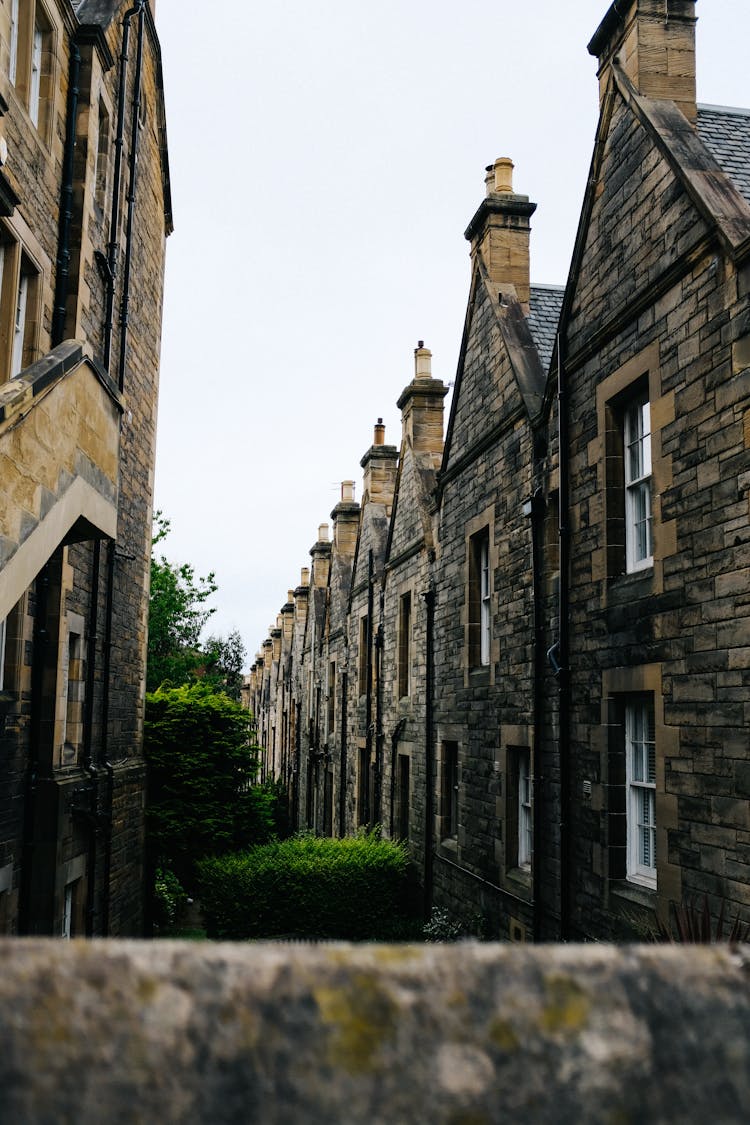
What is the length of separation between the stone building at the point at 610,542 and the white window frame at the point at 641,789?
0.03 m

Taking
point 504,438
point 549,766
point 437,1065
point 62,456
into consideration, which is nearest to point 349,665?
point 504,438

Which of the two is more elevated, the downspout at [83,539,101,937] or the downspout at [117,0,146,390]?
the downspout at [117,0,146,390]

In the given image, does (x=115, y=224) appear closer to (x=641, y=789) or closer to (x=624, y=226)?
(x=624, y=226)

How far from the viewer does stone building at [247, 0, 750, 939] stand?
802 centimetres

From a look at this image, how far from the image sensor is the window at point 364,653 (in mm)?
25547

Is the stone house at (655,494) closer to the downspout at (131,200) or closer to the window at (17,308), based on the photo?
the window at (17,308)

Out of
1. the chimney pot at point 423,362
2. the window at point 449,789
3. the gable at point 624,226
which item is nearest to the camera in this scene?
the gable at point 624,226

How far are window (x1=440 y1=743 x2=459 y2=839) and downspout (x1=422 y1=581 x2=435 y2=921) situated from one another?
523mm

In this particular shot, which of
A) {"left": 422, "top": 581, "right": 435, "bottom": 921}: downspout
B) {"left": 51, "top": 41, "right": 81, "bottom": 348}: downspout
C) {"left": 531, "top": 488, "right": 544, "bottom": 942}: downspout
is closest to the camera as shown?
{"left": 51, "top": 41, "right": 81, "bottom": 348}: downspout

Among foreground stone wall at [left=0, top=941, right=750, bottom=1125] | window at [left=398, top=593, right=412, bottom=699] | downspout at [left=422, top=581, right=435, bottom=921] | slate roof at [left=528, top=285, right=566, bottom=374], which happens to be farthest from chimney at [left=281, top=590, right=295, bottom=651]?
foreground stone wall at [left=0, top=941, right=750, bottom=1125]

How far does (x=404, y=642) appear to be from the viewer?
21281 millimetres

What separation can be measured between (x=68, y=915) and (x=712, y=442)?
8935 mm

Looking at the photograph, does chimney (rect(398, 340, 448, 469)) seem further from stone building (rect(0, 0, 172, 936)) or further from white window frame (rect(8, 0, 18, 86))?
white window frame (rect(8, 0, 18, 86))

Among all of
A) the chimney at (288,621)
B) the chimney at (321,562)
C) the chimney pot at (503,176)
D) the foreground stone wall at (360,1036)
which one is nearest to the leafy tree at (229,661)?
the chimney at (288,621)
